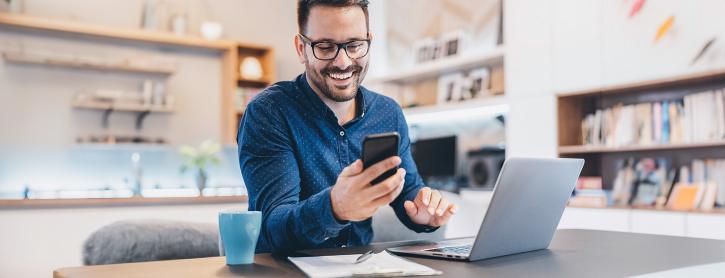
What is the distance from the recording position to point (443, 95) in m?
4.75

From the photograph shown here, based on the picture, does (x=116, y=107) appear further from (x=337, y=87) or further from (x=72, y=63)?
(x=337, y=87)

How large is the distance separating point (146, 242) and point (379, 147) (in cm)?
100

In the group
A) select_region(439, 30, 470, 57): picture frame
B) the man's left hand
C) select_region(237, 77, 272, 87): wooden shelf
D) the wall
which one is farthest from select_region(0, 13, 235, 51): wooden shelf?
the man's left hand

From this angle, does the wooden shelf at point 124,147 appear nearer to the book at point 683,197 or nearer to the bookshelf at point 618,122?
the bookshelf at point 618,122

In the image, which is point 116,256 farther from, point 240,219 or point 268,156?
point 240,219

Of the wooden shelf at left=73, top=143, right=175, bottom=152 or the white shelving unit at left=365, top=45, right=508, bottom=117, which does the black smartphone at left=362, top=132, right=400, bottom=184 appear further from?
the wooden shelf at left=73, top=143, right=175, bottom=152

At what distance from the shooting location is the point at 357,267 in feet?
3.10

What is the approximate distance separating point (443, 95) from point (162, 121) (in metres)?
2.30

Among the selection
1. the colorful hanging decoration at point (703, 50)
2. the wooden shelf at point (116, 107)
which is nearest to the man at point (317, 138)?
the colorful hanging decoration at point (703, 50)

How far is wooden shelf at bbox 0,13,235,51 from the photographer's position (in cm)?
430

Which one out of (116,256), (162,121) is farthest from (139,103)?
(116,256)

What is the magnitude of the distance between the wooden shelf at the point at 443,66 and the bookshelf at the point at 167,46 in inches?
41.2

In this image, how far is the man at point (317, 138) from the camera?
1253 millimetres

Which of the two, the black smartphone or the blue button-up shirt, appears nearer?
the black smartphone
